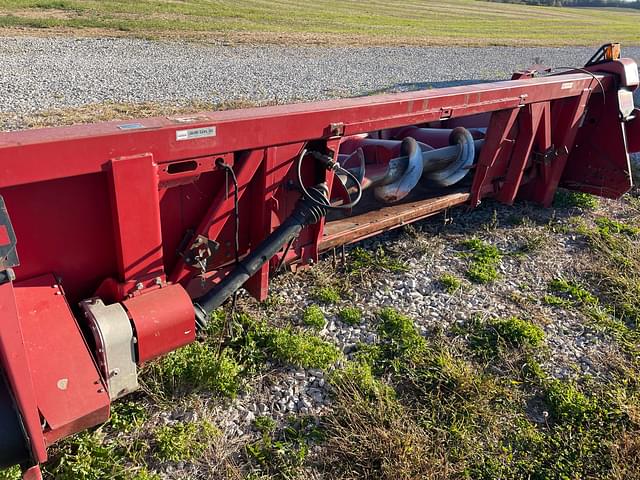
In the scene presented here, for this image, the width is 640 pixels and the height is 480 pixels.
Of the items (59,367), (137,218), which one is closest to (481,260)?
(137,218)

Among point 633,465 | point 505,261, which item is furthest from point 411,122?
point 633,465

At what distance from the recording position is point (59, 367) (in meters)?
2.33

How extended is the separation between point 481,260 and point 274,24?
19.8 meters

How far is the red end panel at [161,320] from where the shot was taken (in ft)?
8.60

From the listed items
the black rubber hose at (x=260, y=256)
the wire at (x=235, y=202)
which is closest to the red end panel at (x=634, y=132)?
the black rubber hose at (x=260, y=256)

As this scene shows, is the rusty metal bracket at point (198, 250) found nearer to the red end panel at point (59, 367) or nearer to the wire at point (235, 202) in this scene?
the wire at point (235, 202)

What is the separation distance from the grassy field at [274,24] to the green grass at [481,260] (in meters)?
14.1

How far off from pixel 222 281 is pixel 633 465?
7.64ft

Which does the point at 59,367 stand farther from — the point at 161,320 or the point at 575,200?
the point at 575,200

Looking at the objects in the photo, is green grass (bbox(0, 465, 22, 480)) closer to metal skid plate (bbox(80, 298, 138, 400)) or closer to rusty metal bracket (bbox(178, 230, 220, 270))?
metal skid plate (bbox(80, 298, 138, 400))

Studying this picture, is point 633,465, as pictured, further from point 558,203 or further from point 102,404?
point 558,203

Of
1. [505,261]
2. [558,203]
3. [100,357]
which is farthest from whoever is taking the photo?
[558,203]

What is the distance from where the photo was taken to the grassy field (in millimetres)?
17344

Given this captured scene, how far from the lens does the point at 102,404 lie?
2.32 m
